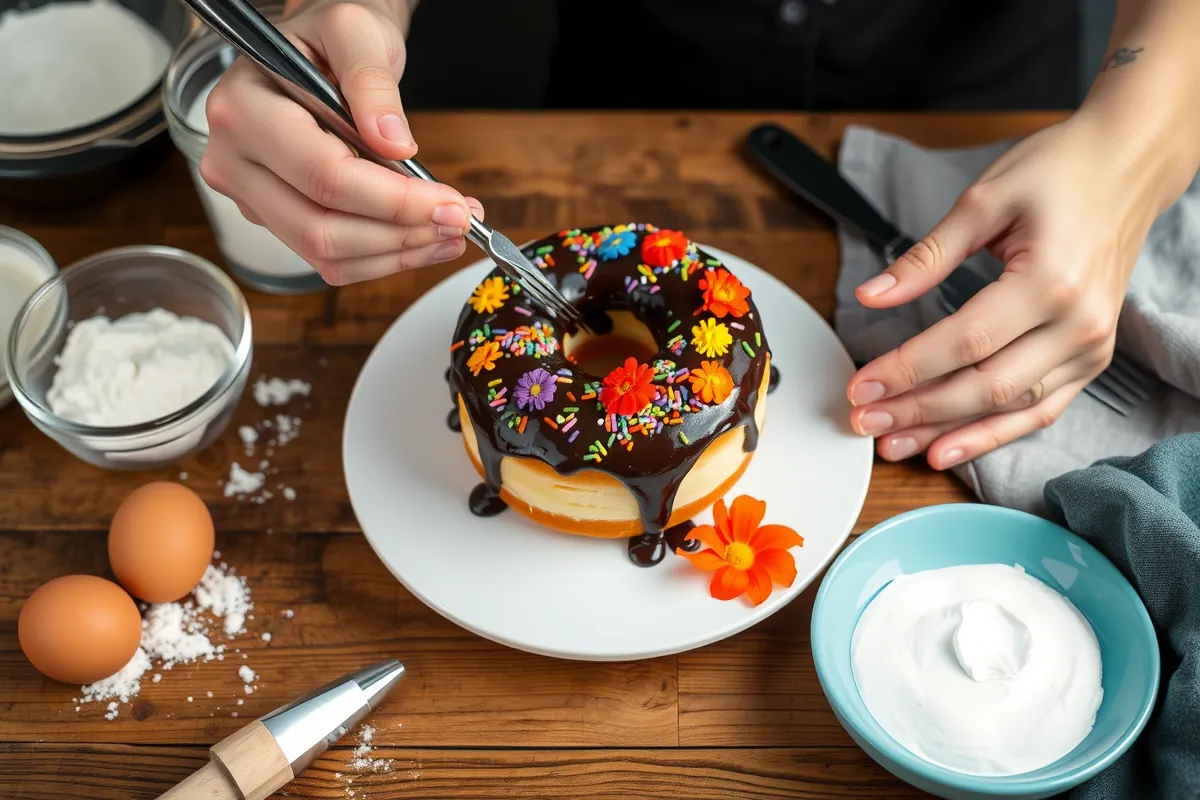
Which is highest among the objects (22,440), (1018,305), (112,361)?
(1018,305)

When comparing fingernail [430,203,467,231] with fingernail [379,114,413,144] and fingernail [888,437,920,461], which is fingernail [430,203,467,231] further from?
fingernail [888,437,920,461]

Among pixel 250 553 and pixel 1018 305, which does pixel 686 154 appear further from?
pixel 250 553

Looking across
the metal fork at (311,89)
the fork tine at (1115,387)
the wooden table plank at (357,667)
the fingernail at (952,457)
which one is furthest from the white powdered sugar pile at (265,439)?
the fork tine at (1115,387)

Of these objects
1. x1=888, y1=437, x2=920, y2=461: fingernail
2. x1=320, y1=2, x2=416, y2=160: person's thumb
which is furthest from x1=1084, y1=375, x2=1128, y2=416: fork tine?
x1=320, y1=2, x2=416, y2=160: person's thumb

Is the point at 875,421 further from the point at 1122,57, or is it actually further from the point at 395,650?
the point at 395,650

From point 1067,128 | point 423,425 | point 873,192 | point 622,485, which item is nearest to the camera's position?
point 622,485

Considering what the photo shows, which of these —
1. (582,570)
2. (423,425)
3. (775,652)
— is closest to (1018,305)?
(775,652)

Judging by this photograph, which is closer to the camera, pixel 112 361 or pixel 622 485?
pixel 622 485
